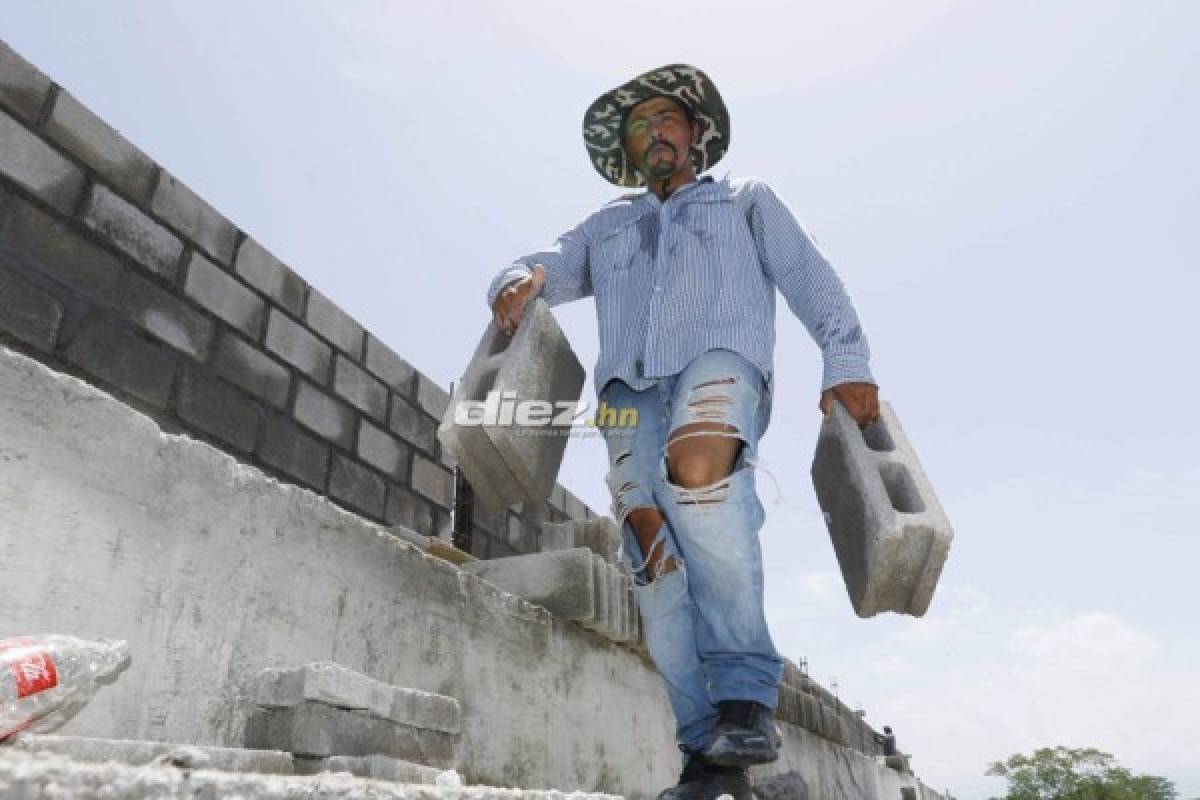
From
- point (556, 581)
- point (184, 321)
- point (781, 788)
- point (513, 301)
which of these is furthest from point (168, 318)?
point (781, 788)

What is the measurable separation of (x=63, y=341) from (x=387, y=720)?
6.32 feet

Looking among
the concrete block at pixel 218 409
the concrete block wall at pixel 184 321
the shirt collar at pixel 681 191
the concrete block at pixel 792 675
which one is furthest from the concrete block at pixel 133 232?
the concrete block at pixel 792 675

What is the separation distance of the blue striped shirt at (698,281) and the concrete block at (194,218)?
1418mm

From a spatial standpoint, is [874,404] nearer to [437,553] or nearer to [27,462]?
[437,553]

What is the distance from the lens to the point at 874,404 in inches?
92.8

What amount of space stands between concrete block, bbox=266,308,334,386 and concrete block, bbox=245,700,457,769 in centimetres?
237

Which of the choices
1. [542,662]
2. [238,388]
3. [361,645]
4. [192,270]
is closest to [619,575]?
[542,662]

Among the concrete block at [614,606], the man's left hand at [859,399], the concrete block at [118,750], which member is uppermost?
the man's left hand at [859,399]

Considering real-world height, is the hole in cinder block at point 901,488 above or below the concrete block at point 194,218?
below

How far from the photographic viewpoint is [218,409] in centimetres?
333

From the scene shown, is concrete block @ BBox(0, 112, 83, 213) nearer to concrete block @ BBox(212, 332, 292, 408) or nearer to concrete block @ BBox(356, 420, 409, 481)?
concrete block @ BBox(212, 332, 292, 408)

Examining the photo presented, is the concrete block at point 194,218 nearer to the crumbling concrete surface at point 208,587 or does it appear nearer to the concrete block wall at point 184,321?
the concrete block wall at point 184,321

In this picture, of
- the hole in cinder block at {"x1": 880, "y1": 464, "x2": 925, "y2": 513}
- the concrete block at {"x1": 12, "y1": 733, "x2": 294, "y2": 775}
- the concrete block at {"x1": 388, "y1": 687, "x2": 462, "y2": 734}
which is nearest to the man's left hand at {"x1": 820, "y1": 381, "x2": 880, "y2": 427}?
the hole in cinder block at {"x1": 880, "y1": 464, "x2": 925, "y2": 513}

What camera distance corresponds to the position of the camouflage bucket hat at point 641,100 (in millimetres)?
2816
